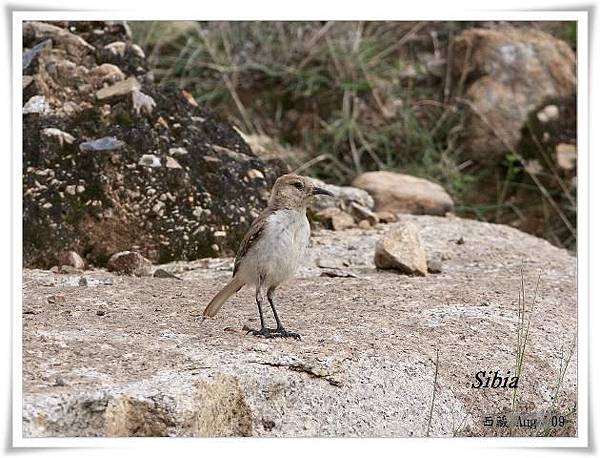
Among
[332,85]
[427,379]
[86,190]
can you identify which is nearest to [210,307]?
[427,379]

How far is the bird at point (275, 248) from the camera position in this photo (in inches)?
188

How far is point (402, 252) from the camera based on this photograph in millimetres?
5930

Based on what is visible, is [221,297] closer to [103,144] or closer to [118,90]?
[103,144]

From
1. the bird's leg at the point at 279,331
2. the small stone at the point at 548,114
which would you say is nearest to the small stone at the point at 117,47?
the bird's leg at the point at 279,331

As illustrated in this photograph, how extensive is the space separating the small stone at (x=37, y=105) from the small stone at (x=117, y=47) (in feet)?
2.27

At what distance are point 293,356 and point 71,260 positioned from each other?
1.92m

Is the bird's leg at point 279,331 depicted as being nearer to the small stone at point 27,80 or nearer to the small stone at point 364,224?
the small stone at point 364,224

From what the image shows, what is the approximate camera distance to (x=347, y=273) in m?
5.92

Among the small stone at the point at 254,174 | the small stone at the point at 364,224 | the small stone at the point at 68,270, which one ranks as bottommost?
the small stone at the point at 68,270

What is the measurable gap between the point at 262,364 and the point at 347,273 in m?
1.64

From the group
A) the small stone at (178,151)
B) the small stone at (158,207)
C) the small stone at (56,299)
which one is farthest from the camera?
the small stone at (178,151)

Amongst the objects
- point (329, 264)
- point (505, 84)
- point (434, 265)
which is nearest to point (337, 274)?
point (329, 264)

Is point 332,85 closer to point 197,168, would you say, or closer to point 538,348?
point 197,168
